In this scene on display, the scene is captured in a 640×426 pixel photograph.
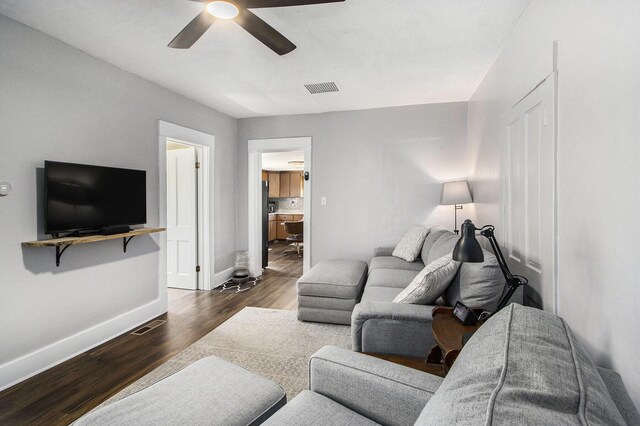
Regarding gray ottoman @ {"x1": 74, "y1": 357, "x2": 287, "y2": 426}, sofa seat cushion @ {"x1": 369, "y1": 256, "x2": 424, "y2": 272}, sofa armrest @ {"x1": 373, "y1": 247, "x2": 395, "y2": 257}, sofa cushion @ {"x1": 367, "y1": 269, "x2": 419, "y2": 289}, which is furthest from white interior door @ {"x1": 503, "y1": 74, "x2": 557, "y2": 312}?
sofa armrest @ {"x1": 373, "y1": 247, "x2": 395, "y2": 257}

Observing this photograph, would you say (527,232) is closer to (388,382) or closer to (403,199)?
(388,382)

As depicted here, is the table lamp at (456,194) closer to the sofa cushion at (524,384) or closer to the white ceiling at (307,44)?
the white ceiling at (307,44)

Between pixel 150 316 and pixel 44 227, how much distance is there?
1.45 meters

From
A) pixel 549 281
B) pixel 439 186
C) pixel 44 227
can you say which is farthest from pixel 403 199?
pixel 44 227

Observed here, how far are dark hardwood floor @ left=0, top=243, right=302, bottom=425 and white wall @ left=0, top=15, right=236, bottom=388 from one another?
0.17 m

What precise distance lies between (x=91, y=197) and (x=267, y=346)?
6.48 feet

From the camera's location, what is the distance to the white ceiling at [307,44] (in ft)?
7.00

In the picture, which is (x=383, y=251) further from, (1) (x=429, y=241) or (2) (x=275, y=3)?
(2) (x=275, y=3)

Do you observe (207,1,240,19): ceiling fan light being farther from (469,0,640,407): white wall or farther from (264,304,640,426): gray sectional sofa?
(264,304,640,426): gray sectional sofa

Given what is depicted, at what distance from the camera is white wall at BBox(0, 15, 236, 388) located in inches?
87.4

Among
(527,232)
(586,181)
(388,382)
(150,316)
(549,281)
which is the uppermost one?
(586,181)

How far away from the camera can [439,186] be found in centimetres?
434

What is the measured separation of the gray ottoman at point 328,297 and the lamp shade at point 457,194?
4.89ft

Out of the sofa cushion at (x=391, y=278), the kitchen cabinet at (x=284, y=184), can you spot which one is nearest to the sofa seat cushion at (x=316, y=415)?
the sofa cushion at (x=391, y=278)
